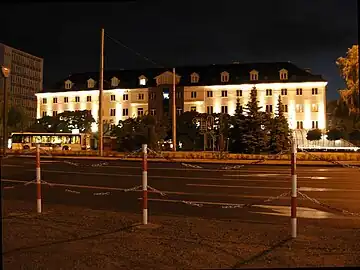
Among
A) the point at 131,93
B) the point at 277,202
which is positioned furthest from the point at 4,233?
the point at 131,93

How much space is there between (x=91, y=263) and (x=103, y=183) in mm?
10162

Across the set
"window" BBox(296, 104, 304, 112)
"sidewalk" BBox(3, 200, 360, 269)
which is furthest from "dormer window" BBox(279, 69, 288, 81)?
"sidewalk" BBox(3, 200, 360, 269)

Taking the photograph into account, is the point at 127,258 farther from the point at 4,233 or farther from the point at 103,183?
the point at 103,183

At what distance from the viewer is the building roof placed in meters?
72.2

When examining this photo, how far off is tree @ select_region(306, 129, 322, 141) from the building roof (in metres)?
9.74

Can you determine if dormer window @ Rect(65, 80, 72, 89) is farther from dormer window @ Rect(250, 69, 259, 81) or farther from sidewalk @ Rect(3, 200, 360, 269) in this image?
sidewalk @ Rect(3, 200, 360, 269)

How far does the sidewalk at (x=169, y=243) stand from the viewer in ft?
16.8

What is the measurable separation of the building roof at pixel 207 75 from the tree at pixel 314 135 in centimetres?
974

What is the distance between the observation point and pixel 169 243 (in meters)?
6.06

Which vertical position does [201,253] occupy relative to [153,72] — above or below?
below

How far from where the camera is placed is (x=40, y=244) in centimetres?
602

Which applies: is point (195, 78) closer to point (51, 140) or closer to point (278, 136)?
point (51, 140)

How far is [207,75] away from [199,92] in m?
4.39

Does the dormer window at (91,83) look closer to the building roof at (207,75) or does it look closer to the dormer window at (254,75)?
the building roof at (207,75)
